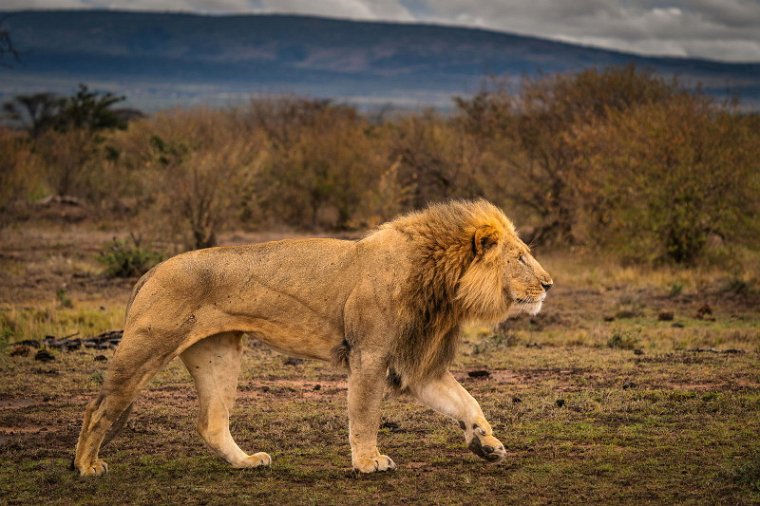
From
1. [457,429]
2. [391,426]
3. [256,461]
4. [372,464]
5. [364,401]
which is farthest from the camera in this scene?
[391,426]

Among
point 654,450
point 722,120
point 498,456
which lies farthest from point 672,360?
point 722,120

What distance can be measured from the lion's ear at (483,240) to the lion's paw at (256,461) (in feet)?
6.61

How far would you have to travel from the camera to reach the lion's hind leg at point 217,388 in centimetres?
661

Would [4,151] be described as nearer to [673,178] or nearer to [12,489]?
[673,178]

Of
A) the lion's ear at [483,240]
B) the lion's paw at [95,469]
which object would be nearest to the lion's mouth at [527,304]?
the lion's ear at [483,240]

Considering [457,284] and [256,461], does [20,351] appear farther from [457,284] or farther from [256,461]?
[457,284]

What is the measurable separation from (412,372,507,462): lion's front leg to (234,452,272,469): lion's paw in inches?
45.3

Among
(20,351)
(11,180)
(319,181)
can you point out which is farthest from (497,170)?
(20,351)

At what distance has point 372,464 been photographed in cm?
625

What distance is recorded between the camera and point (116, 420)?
20.6 ft

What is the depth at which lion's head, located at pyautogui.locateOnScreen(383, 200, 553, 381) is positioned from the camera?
6.28 metres

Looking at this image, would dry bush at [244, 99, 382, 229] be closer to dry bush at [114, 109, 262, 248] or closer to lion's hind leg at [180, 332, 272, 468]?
dry bush at [114, 109, 262, 248]

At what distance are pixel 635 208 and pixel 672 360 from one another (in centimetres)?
988

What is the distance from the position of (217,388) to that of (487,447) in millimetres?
1904
